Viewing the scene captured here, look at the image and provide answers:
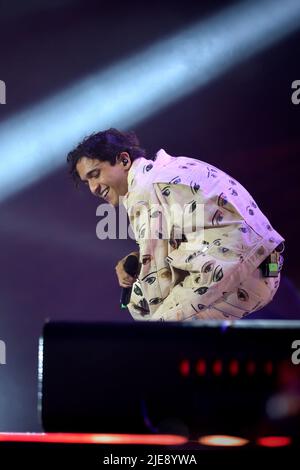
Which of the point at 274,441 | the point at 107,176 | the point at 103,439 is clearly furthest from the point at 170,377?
the point at 107,176

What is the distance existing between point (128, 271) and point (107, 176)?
0.31m

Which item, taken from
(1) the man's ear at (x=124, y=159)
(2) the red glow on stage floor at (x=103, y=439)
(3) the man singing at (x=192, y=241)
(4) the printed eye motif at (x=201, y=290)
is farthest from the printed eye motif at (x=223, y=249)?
(2) the red glow on stage floor at (x=103, y=439)

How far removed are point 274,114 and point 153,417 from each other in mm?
1701

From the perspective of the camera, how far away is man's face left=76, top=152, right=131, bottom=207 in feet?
7.21

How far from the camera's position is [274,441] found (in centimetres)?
70

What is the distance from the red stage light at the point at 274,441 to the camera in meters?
0.69

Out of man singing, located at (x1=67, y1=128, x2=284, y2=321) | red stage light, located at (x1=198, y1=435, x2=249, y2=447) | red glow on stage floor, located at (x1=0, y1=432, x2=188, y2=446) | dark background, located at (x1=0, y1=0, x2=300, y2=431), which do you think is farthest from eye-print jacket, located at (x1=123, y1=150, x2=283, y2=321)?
red stage light, located at (x1=198, y1=435, x2=249, y2=447)

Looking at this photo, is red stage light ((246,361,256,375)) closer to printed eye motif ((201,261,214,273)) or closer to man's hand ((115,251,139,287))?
printed eye motif ((201,261,214,273))

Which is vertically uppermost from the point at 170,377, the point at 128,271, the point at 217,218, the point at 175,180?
the point at 175,180

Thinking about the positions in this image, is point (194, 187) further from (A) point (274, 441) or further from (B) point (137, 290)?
(A) point (274, 441)

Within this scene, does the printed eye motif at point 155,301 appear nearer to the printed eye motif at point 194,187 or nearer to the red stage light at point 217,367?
the printed eye motif at point 194,187

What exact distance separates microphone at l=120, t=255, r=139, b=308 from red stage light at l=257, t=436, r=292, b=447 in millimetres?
1470

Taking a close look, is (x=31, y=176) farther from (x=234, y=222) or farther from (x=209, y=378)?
(x=209, y=378)

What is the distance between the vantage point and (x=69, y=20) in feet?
7.68
